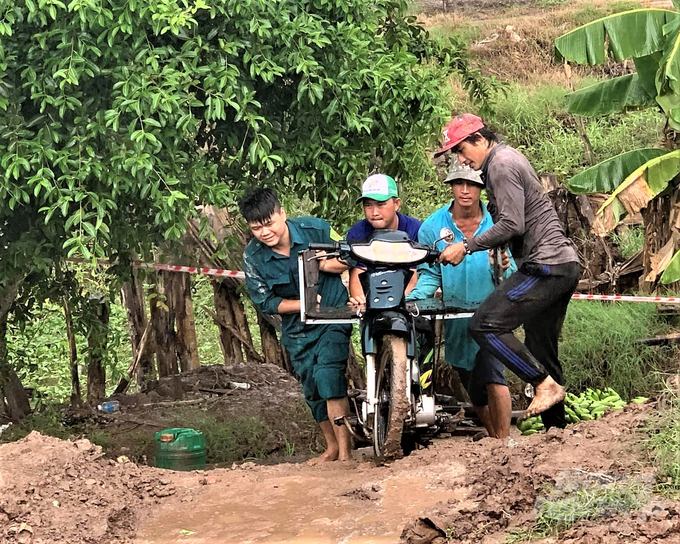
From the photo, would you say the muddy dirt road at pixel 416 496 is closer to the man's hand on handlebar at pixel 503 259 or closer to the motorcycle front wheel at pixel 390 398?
the motorcycle front wheel at pixel 390 398

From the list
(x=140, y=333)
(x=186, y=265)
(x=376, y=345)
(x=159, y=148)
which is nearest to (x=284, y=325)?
(x=376, y=345)

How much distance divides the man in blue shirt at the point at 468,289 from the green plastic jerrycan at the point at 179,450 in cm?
210

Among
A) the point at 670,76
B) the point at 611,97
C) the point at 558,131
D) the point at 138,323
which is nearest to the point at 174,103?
the point at 670,76

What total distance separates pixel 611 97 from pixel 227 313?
4499 millimetres

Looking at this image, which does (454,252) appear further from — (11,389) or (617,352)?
(11,389)

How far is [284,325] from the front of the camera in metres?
6.14

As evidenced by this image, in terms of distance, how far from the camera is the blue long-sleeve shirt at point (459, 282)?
5898mm

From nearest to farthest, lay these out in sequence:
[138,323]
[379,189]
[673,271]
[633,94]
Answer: [379,189]
[673,271]
[633,94]
[138,323]

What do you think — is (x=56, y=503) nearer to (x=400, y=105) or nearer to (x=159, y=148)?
(x=159, y=148)

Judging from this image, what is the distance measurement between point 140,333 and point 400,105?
15.8 feet

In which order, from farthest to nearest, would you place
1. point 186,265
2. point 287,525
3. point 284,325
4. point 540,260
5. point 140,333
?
point 140,333, point 186,265, point 284,325, point 540,260, point 287,525

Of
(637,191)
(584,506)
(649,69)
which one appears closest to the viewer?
(584,506)

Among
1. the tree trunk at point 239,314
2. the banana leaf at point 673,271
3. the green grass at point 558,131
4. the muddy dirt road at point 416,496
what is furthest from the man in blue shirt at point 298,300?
the green grass at point 558,131

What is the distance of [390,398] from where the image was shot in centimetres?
508
